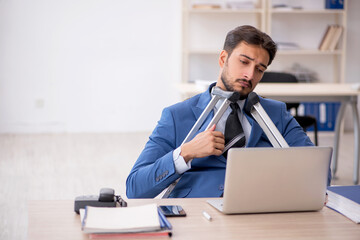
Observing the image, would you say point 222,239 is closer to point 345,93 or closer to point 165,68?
point 345,93

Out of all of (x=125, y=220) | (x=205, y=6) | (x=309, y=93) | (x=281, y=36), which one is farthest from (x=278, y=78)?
(x=125, y=220)

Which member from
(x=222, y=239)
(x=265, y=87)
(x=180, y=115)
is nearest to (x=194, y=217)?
(x=222, y=239)

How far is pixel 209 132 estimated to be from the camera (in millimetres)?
1581

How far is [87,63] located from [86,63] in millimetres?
11

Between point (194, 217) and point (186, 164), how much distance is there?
271 mm

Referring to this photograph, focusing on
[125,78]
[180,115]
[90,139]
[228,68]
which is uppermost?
[228,68]

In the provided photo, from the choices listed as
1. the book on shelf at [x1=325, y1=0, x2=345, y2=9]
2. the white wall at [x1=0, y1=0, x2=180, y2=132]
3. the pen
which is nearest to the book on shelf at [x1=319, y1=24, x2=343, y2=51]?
the book on shelf at [x1=325, y1=0, x2=345, y2=9]

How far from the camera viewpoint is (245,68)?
70.0 inches

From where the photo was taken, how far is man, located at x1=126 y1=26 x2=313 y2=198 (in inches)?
65.6

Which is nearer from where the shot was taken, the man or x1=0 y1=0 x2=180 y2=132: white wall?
the man

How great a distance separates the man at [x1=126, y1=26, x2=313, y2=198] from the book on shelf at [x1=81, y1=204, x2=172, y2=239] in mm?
310

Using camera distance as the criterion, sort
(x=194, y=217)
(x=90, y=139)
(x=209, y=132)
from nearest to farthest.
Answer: (x=194, y=217) → (x=209, y=132) → (x=90, y=139)

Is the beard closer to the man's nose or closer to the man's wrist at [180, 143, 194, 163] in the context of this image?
the man's nose

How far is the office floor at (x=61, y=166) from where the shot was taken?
139 inches
